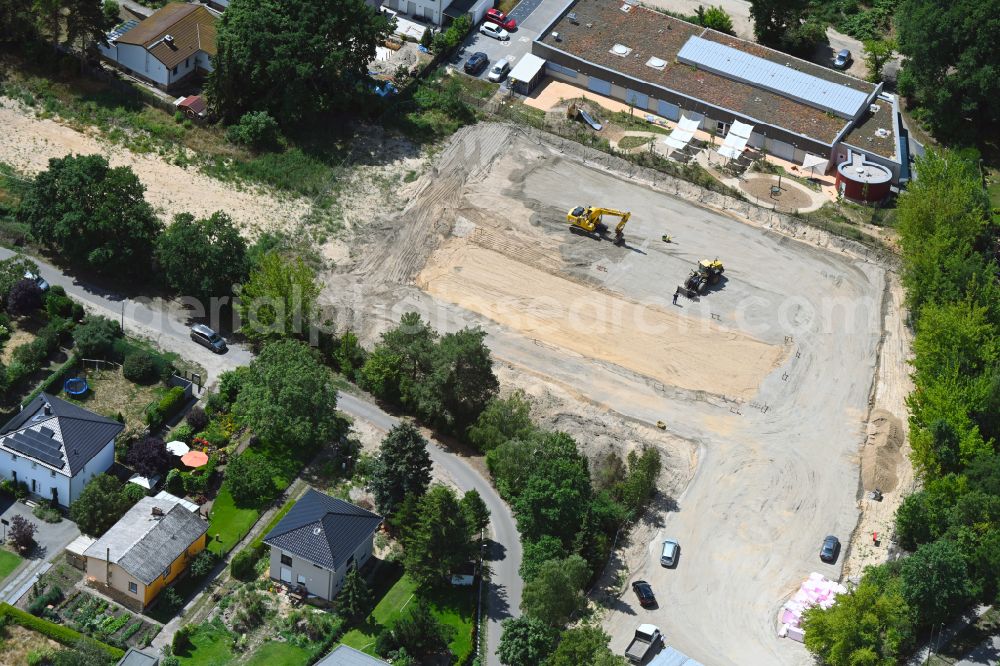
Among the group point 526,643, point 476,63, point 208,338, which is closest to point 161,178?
point 208,338

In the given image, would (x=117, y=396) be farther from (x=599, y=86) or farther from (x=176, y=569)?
(x=599, y=86)

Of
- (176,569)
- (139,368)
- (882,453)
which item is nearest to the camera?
(176,569)

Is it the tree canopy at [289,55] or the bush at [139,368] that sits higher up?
the tree canopy at [289,55]

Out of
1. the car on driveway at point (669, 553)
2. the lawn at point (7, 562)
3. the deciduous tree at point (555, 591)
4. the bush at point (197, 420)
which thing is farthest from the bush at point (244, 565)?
the car on driveway at point (669, 553)

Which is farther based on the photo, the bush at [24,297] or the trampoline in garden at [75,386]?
the bush at [24,297]

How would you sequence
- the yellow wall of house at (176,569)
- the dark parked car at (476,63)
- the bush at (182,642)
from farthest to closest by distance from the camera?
1. the dark parked car at (476,63)
2. the yellow wall of house at (176,569)
3. the bush at (182,642)

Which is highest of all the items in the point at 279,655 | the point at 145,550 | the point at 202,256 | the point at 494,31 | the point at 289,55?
the point at 289,55

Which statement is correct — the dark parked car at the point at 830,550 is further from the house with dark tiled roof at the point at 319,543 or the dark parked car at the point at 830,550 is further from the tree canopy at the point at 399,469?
the house with dark tiled roof at the point at 319,543
